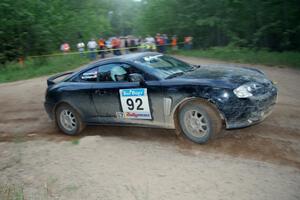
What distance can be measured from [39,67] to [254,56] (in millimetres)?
12699

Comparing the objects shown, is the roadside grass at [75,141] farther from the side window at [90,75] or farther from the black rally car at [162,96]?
the side window at [90,75]

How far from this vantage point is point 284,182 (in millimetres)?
4453

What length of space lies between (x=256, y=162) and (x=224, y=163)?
472 millimetres

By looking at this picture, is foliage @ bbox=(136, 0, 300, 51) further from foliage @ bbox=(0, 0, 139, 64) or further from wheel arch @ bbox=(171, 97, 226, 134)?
wheel arch @ bbox=(171, 97, 226, 134)

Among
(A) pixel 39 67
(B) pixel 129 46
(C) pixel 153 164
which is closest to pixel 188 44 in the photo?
(B) pixel 129 46

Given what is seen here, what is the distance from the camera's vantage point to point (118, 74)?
6742mm

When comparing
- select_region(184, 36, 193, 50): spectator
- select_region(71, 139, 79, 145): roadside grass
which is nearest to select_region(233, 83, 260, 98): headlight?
select_region(71, 139, 79, 145): roadside grass

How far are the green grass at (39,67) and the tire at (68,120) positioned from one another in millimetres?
11552

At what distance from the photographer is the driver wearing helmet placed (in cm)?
667

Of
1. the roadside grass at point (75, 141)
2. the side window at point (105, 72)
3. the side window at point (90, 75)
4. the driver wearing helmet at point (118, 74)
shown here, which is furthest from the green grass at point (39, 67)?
the driver wearing helmet at point (118, 74)

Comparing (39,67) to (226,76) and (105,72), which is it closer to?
(105,72)

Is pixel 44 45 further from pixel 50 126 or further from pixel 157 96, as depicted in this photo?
pixel 157 96

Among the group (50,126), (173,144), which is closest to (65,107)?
(50,126)

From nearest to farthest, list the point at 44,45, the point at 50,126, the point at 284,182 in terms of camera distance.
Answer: the point at 284,182
the point at 50,126
the point at 44,45
